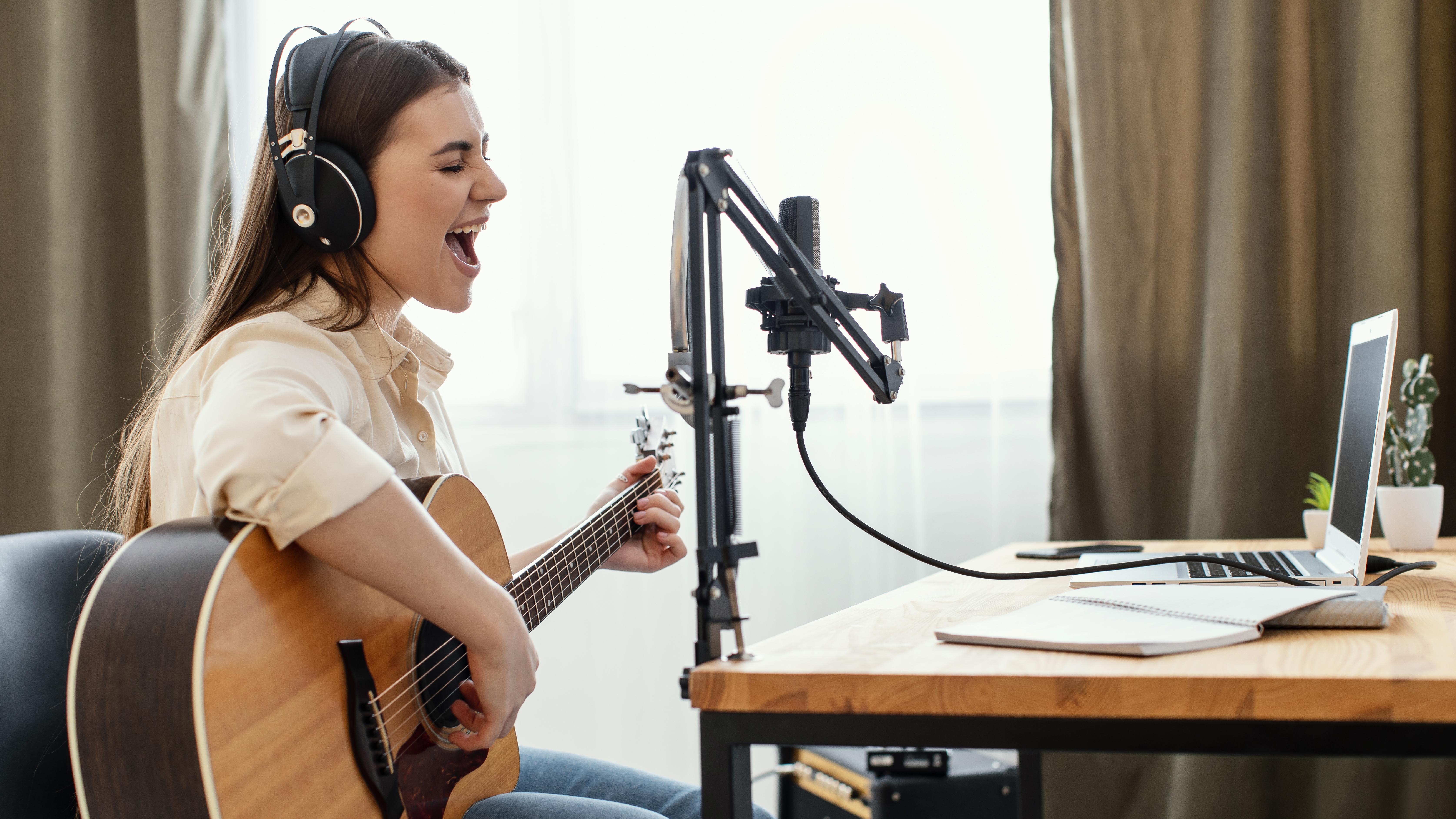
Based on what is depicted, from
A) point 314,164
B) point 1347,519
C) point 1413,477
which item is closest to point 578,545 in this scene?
point 314,164

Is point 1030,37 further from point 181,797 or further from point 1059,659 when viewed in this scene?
point 181,797

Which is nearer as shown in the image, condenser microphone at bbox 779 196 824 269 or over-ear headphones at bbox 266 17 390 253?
condenser microphone at bbox 779 196 824 269

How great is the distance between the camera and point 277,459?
0.74 meters

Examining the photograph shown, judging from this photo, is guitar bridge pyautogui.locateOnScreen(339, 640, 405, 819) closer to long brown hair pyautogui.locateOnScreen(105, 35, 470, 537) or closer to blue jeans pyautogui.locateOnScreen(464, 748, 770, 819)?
blue jeans pyautogui.locateOnScreen(464, 748, 770, 819)

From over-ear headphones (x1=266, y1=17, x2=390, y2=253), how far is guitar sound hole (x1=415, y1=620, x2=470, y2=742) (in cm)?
42

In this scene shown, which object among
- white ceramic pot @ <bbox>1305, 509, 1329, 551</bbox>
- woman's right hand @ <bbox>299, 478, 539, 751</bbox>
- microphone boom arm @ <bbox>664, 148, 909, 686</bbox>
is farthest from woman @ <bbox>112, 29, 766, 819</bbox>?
white ceramic pot @ <bbox>1305, 509, 1329, 551</bbox>

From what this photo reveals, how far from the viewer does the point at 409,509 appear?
793 millimetres

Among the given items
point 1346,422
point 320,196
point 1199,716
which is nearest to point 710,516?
point 1199,716

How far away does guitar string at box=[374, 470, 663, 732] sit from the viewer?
0.89 metres

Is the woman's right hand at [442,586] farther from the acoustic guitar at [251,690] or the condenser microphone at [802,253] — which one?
the condenser microphone at [802,253]

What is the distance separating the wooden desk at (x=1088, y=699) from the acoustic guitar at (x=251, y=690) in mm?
313

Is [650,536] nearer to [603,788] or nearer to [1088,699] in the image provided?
[603,788]

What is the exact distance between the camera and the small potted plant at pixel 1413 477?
138 cm

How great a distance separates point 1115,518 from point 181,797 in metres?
1.58
